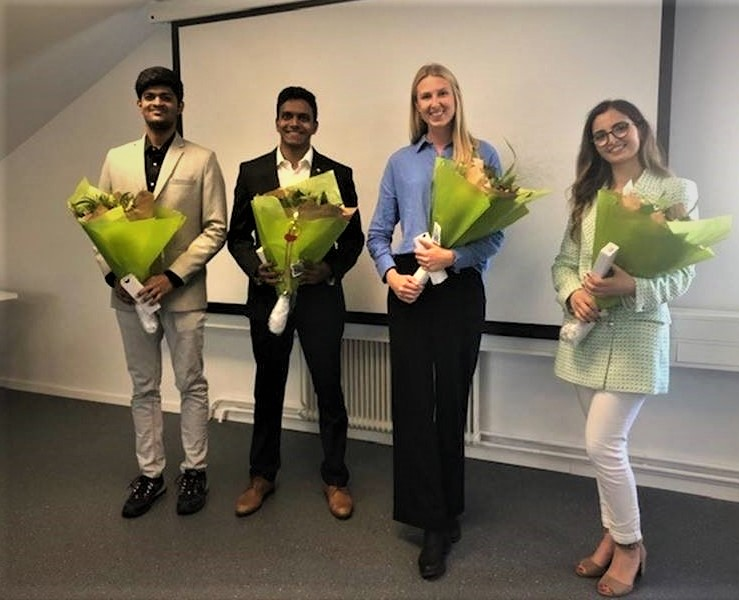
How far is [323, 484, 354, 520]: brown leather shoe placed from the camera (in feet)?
8.22

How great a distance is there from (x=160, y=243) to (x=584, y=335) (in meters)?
1.45

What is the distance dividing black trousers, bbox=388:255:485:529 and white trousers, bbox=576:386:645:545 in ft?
1.43

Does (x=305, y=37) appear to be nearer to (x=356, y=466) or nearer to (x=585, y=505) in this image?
(x=356, y=466)

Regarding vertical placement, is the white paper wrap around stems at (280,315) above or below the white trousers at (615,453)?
above

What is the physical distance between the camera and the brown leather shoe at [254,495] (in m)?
2.54

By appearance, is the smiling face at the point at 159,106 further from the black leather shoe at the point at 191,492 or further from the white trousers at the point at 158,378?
the black leather shoe at the point at 191,492

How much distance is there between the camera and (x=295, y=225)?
216 cm

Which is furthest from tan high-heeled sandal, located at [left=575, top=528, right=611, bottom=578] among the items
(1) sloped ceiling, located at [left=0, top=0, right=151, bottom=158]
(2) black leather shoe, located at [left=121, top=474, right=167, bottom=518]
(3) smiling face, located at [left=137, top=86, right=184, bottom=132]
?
(1) sloped ceiling, located at [left=0, top=0, right=151, bottom=158]

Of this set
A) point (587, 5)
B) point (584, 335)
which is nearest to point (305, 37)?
point (587, 5)

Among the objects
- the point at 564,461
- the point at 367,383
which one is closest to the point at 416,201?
the point at 367,383

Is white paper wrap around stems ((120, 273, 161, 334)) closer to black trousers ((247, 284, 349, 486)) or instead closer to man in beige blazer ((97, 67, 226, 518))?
man in beige blazer ((97, 67, 226, 518))

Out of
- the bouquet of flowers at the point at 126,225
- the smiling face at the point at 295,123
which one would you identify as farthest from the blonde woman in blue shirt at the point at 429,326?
the bouquet of flowers at the point at 126,225

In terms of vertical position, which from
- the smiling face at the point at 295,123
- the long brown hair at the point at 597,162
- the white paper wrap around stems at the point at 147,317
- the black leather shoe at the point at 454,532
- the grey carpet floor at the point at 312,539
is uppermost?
the smiling face at the point at 295,123

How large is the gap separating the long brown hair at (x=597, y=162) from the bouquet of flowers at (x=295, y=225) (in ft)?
2.44
